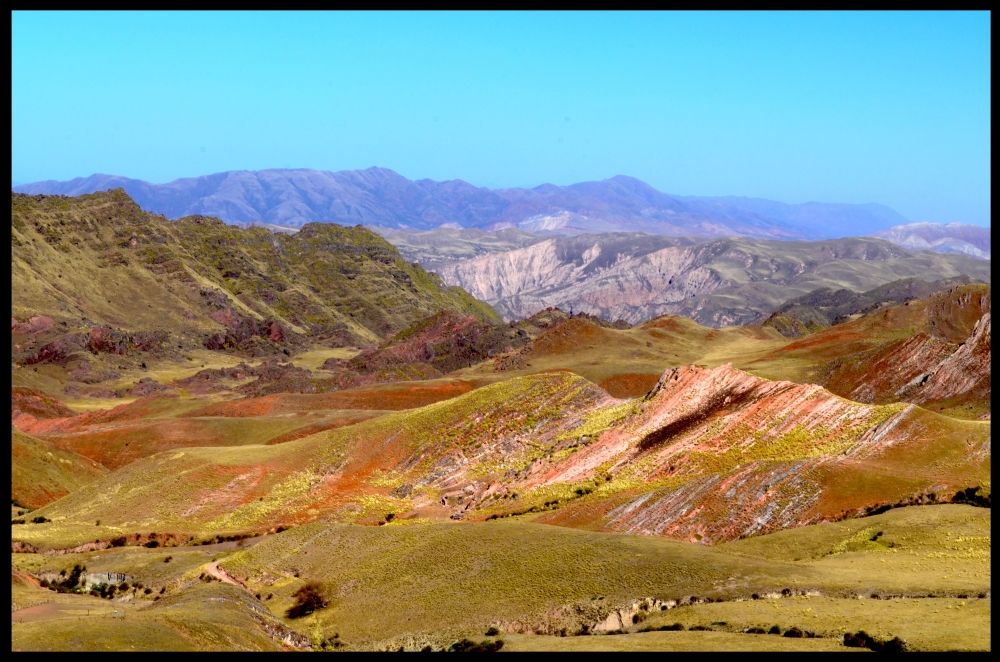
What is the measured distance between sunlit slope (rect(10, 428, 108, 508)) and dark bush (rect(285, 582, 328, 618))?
→ 33.7 m

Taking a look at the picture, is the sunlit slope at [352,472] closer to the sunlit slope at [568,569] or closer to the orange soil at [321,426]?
the sunlit slope at [568,569]

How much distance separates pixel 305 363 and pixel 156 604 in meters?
130

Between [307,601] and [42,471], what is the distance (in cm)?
3942

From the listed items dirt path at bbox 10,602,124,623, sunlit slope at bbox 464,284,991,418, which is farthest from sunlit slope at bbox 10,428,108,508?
sunlit slope at bbox 464,284,991,418

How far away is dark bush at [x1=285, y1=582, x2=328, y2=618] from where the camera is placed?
125 ft

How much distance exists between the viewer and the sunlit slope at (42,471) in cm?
6644

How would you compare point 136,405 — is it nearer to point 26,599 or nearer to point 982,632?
point 26,599

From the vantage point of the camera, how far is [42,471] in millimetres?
69438

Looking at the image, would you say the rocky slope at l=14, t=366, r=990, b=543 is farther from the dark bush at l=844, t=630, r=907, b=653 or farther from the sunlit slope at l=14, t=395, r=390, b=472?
the dark bush at l=844, t=630, r=907, b=653

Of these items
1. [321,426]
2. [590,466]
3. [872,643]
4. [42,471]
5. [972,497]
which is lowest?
[42,471]

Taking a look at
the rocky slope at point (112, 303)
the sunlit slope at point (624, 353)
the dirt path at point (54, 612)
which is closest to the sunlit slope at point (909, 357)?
the sunlit slope at point (624, 353)

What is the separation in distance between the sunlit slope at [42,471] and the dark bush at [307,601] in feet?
111

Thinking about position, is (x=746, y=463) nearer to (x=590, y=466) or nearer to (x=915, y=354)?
(x=590, y=466)

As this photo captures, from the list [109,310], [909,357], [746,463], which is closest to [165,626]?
[746,463]
